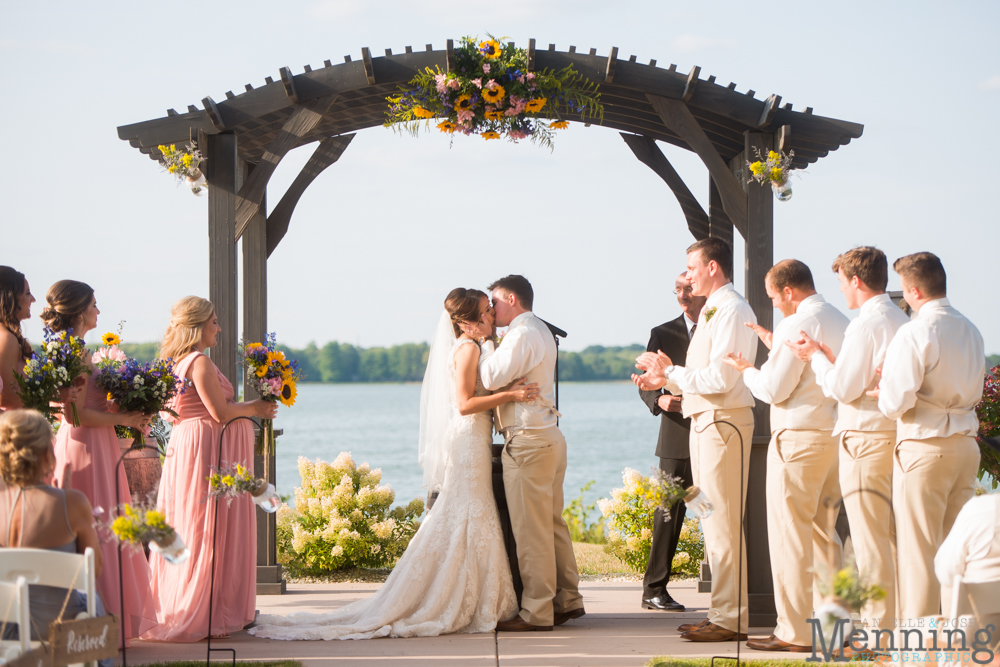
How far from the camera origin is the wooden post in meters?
5.43

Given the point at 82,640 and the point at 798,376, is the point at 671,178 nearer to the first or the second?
the point at 798,376

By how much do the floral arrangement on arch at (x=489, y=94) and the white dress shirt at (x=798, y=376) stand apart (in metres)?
1.87

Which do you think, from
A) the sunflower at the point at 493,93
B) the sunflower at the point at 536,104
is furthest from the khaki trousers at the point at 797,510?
the sunflower at the point at 493,93

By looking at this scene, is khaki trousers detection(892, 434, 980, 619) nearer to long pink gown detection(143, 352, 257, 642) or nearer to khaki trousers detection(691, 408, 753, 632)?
khaki trousers detection(691, 408, 753, 632)

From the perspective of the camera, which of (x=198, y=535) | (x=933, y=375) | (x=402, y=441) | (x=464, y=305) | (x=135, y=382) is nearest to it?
(x=933, y=375)

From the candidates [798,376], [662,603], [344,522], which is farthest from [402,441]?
[798,376]

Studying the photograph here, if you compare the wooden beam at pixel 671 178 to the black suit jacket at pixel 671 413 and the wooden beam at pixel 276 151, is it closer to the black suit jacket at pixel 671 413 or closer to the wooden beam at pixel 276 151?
the black suit jacket at pixel 671 413

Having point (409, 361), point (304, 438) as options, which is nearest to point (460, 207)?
point (409, 361)

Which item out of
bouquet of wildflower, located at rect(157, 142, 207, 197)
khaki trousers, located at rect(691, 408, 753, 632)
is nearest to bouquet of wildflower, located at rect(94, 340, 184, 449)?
bouquet of wildflower, located at rect(157, 142, 207, 197)

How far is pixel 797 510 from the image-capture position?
172 inches

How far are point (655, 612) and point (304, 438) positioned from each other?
42.1 m

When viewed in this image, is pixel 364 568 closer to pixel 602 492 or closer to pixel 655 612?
pixel 655 612

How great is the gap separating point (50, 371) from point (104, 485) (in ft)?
2.51

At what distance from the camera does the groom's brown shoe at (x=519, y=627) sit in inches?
194
